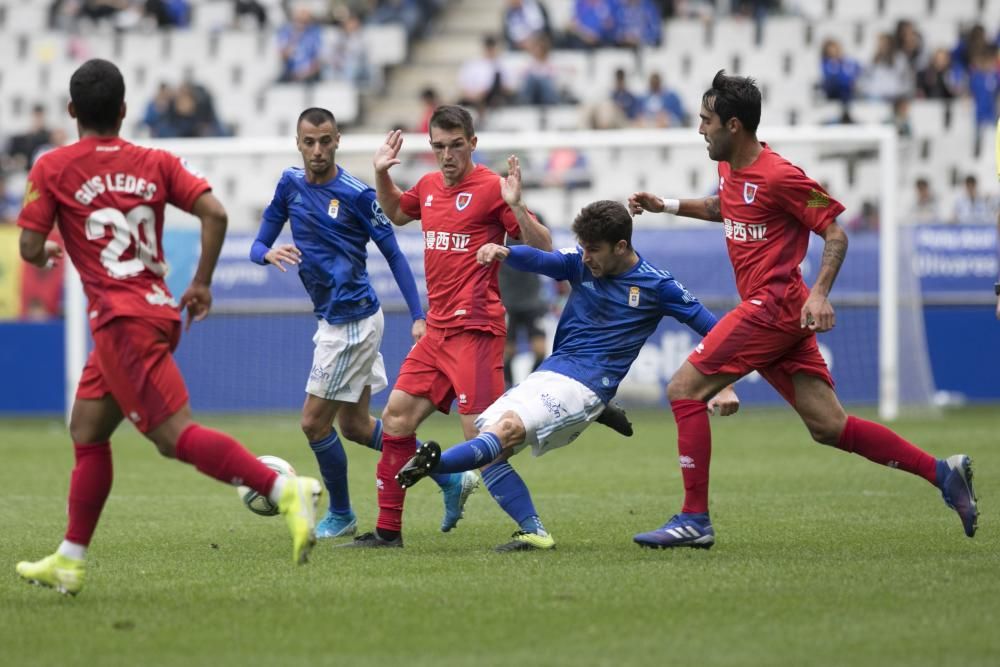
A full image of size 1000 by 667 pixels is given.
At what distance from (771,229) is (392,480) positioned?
7.63 feet

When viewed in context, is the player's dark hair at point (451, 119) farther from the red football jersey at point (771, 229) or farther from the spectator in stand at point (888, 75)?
the spectator in stand at point (888, 75)

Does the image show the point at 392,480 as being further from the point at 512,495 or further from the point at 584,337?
the point at 584,337

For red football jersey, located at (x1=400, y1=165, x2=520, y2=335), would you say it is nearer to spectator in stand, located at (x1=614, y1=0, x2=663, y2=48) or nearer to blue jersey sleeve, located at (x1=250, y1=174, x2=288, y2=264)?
blue jersey sleeve, located at (x1=250, y1=174, x2=288, y2=264)

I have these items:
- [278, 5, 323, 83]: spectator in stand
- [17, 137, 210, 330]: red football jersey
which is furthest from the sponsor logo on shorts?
[278, 5, 323, 83]: spectator in stand

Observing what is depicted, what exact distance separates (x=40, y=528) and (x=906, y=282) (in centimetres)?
1092

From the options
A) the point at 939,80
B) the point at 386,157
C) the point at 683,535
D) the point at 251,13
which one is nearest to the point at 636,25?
the point at 939,80

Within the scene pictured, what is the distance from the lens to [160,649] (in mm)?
5391

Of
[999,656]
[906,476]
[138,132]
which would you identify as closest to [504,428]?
[999,656]

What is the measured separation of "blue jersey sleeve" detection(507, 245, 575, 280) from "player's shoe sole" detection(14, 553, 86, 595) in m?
2.50

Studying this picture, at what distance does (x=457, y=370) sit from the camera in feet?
26.4

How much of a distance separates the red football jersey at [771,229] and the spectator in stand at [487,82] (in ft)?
44.7

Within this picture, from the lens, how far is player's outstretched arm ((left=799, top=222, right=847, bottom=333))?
728cm

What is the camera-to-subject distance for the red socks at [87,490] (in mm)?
6402

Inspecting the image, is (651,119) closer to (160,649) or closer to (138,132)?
(138,132)
